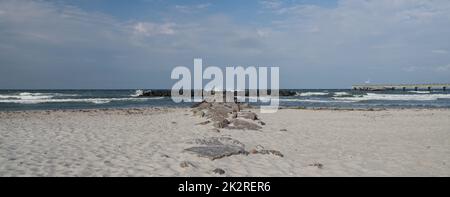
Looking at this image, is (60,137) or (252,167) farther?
(60,137)

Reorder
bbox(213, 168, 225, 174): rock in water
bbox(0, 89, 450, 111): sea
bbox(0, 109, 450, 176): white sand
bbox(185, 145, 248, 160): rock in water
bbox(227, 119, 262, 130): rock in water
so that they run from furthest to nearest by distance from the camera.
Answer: bbox(0, 89, 450, 111): sea → bbox(227, 119, 262, 130): rock in water → bbox(185, 145, 248, 160): rock in water → bbox(0, 109, 450, 176): white sand → bbox(213, 168, 225, 174): rock in water

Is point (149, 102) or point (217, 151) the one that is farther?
point (149, 102)

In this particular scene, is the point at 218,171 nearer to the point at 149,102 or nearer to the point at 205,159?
the point at 205,159

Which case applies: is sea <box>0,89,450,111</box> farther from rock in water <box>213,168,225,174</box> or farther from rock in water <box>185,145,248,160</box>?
Result: rock in water <box>213,168,225,174</box>

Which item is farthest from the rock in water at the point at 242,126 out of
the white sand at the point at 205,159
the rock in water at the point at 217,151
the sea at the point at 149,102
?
the sea at the point at 149,102

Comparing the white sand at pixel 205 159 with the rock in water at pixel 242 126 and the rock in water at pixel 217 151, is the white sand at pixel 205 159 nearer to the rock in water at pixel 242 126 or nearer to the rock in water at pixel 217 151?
the rock in water at pixel 217 151

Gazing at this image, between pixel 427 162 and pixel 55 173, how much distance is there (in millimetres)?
6427

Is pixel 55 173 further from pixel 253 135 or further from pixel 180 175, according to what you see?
pixel 253 135

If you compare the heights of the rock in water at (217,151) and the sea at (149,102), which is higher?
the rock in water at (217,151)

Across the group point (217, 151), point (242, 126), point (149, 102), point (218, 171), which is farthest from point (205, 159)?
point (149, 102)

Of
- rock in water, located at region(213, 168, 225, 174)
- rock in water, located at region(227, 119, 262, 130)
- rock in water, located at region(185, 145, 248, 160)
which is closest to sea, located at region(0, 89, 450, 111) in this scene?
rock in water, located at region(227, 119, 262, 130)
